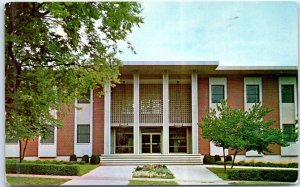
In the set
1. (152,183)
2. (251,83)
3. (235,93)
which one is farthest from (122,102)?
(251,83)

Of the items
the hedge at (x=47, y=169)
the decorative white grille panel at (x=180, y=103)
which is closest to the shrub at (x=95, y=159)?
the hedge at (x=47, y=169)

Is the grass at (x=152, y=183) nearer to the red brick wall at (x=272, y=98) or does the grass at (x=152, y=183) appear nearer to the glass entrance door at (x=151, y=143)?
the glass entrance door at (x=151, y=143)

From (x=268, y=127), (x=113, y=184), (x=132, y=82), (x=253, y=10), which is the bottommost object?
(x=113, y=184)

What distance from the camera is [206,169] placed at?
17.2 feet

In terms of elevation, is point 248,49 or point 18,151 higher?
point 248,49

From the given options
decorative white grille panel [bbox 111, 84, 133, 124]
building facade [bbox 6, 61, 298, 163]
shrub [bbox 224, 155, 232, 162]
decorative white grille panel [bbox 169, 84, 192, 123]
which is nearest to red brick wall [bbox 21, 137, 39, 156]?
building facade [bbox 6, 61, 298, 163]

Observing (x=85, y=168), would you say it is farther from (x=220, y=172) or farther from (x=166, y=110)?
(x=220, y=172)

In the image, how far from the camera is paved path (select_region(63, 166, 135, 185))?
5.23m

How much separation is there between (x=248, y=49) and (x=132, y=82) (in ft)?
3.65

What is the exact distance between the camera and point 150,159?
5355 millimetres

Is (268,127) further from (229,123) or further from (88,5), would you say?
(88,5)

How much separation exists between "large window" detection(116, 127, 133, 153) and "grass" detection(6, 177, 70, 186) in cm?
59

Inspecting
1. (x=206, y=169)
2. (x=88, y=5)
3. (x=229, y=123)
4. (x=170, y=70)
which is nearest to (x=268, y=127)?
(x=229, y=123)

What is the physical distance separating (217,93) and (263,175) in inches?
34.7
